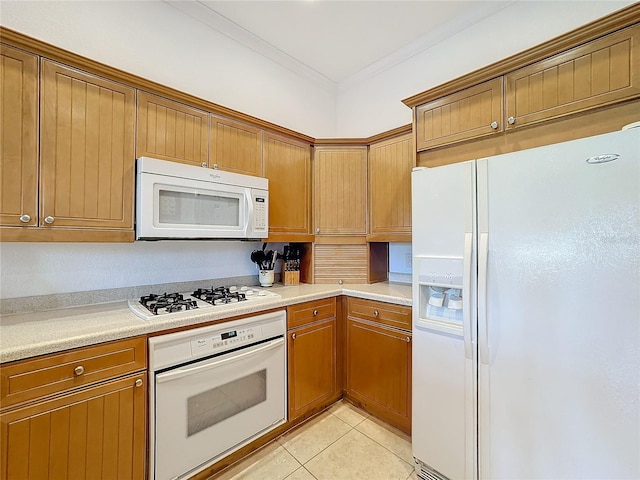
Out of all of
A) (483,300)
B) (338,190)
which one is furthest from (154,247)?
(483,300)

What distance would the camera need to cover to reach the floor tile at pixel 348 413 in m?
2.12

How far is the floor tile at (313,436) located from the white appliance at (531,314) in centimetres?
60

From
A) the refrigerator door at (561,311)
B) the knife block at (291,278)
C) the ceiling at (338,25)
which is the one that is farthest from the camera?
the knife block at (291,278)

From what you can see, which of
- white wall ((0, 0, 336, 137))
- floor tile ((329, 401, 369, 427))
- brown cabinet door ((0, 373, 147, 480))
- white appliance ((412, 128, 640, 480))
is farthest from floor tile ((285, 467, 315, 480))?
white wall ((0, 0, 336, 137))

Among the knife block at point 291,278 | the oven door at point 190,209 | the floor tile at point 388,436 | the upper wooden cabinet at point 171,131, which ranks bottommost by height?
the floor tile at point 388,436

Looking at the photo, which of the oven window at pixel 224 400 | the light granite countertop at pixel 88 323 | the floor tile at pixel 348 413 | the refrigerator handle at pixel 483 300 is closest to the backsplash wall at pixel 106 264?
the light granite countertop at pixel 88 323

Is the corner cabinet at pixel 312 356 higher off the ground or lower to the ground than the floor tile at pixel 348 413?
higher

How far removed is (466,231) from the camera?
1.42m

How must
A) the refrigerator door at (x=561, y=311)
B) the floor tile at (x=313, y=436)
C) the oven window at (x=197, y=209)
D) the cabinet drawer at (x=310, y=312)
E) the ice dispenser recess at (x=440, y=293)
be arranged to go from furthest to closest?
the cabinet drawer at (x=310, y=312)
the floor tile at (x=313, y=436)
the oven window at (x=197, y=209)
the ice dispenser recess at (x=440, y=293)
the refrigerator door at (x=561, y=311)

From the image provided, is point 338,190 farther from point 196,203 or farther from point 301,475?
point 301,475

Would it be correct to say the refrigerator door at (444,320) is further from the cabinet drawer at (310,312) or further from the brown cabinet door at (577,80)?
the cabinet drawer at (310,312)

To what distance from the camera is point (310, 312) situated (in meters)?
2.06

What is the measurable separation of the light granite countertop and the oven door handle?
0.22m

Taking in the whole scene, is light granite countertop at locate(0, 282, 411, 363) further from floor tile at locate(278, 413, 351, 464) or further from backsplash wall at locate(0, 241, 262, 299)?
floor tile at locate(278, 413, 351, 464)
